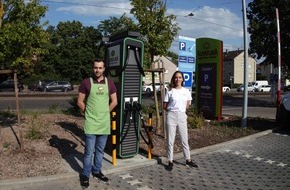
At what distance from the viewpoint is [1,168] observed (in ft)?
19.4

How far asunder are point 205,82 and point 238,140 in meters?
4.50

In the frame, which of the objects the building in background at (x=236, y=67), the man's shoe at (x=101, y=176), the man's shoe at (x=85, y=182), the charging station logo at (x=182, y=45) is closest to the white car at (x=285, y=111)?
the charging station logo at (x=182, y=45)

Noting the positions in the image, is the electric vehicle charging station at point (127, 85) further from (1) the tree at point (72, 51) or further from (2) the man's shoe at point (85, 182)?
(1) the tree at point (72, 51)

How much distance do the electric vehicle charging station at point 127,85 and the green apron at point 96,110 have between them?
3.75 feet

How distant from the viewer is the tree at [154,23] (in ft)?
37.6

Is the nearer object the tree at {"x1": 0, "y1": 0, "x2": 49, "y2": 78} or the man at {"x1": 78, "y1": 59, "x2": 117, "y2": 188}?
the man at {"x1": 78, "y1": 59, "x2": 117, "y2": 188}

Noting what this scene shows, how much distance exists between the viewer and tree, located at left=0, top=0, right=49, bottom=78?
682 centimetres

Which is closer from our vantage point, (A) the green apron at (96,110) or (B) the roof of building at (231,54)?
(A) the green apron at (96,110)

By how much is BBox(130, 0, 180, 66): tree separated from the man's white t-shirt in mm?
5158

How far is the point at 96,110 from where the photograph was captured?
5496mm

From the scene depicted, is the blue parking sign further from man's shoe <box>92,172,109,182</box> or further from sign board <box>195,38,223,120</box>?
man's shoe <box>92,172,109,182</box>

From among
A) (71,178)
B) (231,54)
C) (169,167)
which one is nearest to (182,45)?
(169,167)

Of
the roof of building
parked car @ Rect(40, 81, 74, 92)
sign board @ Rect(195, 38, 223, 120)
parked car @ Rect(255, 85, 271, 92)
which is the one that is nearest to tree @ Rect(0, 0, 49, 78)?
sign board @ Rect(195, 38, 223, 120)

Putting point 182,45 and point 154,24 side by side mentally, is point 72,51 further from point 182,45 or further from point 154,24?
Answer: point 182,45
